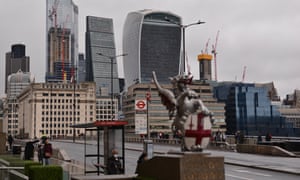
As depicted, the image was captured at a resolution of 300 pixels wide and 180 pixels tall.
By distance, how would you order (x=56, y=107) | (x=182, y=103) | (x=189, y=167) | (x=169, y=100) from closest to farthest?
(x=189, y=167), (x=182, y=103), (x=169, y=100), (x=56, y=107)

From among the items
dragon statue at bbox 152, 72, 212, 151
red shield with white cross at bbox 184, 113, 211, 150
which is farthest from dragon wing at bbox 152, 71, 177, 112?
red shield with white cross at bbox 184, 113, 211, 150

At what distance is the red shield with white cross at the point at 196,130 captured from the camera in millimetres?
12531

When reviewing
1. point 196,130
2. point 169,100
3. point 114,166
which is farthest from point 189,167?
point 114,166

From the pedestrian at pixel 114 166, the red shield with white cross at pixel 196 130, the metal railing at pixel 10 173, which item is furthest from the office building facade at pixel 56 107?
the red shield with white cross at pixel 196 130

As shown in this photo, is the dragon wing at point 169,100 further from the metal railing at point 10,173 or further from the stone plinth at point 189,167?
the metal railing at point 10,173

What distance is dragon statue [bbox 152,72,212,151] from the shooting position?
41.5 feet

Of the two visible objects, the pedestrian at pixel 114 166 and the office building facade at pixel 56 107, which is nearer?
the pedestrian at pixel 114 166

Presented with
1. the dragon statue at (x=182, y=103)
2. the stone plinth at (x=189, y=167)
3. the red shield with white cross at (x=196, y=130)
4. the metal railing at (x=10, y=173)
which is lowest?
the metal railing at (x=10, y=173)

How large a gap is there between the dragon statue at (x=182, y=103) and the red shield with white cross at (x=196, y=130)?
9cm

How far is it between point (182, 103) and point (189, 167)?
1.83 meters

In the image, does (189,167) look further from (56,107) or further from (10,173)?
(56,107)

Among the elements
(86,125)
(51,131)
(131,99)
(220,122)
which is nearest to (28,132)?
(51,131)

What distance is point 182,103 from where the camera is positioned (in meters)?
12.9

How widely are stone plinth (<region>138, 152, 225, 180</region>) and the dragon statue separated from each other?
19.1 inches
